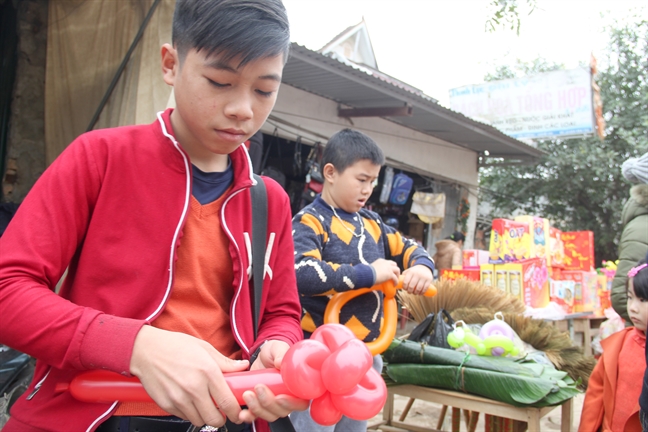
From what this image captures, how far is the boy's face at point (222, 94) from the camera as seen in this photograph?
0.88m

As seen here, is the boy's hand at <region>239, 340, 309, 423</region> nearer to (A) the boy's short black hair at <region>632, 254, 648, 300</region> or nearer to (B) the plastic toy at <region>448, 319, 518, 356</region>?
(B) the plastic toy at <region>448, 319, 518, 356</region>

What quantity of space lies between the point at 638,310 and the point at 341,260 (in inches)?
58.4

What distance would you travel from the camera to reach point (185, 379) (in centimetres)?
69

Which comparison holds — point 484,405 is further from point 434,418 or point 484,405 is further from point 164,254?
point 164,254

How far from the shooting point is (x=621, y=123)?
11.8 m

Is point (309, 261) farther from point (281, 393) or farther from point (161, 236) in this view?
point (281, 393)

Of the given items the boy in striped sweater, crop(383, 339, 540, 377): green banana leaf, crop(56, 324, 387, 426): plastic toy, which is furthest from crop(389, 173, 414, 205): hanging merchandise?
crop(56, 324, 387, 426): plastic toy

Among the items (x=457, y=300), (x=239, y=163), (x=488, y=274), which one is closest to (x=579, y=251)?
(x=488, y=274)

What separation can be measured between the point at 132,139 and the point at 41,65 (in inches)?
107

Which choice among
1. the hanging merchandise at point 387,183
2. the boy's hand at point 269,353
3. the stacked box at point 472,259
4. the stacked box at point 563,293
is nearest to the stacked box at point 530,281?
the stacked box at point 563,293

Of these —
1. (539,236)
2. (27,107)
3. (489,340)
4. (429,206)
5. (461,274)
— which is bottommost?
(489,340)

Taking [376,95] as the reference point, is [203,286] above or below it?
below

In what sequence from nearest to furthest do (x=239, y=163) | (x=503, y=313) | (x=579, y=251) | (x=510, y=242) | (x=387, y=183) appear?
(x=239, y=163) < (x=503, y=313) < (x=510, y=242) < (x=579, y=251) < (x=387, y=183)

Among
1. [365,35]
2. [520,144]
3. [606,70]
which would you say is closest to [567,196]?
[606,70]
